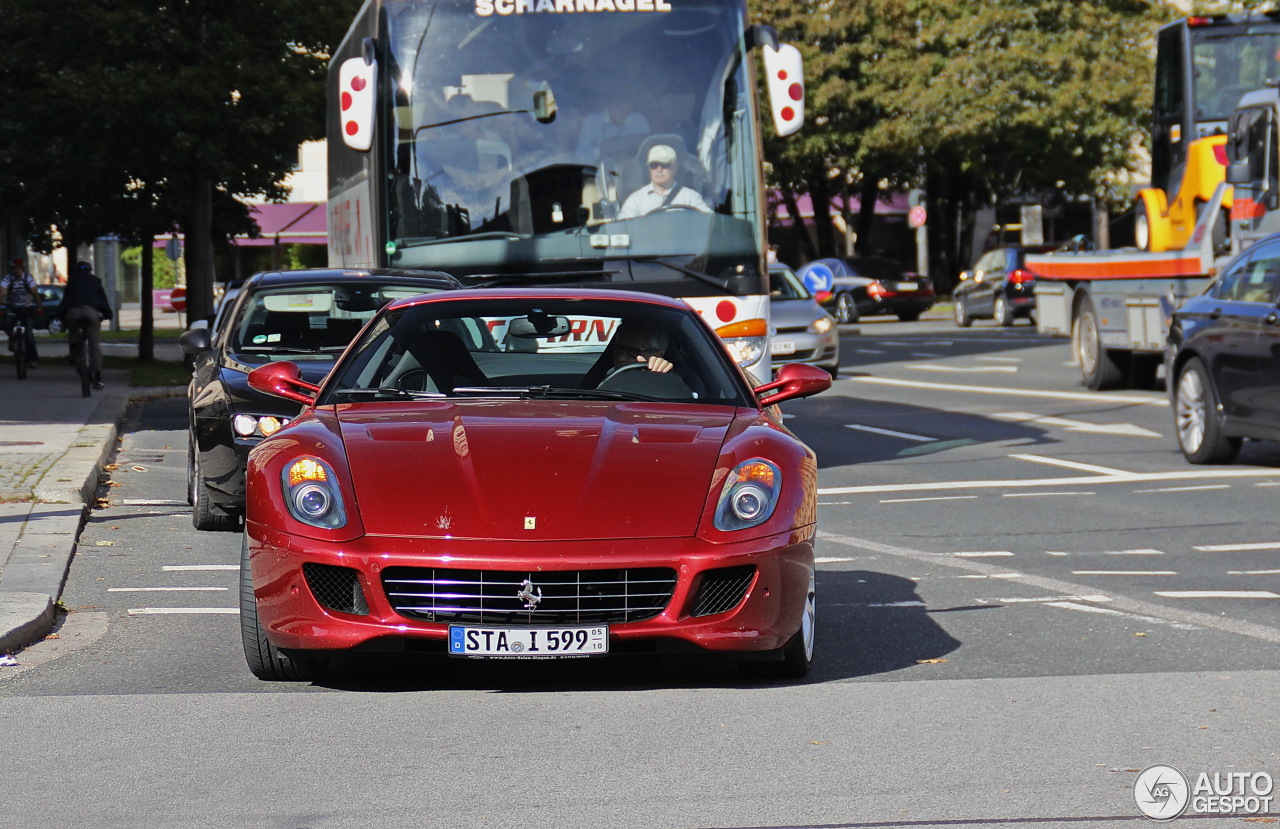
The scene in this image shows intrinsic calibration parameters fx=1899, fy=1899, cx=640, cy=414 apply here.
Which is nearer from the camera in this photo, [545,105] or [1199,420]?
[545,105]

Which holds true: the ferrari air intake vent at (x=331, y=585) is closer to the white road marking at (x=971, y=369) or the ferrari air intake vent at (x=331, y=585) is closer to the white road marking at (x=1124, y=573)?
the white road marking at (x=1124, y=573)

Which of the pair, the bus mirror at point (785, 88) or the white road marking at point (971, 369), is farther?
the white road marking at point (971, 369)

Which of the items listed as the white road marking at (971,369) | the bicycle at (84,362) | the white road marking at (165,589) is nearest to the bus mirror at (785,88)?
the white road marking at (165,589)

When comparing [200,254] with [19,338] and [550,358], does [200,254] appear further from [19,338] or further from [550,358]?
[550,358]

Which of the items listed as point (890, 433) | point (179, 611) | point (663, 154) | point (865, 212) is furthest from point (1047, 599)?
point (865, 212)

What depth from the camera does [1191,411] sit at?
1424 cm

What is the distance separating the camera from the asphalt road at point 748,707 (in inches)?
191

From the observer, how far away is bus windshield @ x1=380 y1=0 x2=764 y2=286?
13445 millimetres

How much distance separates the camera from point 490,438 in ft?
21.1

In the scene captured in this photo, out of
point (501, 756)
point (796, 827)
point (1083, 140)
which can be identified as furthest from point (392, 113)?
point (1083, 140)

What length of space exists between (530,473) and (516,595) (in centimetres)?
45

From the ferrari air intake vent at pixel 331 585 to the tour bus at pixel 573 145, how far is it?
24.4ft

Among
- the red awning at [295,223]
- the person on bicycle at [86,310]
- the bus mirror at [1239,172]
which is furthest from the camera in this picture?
the red awning at [295,223]

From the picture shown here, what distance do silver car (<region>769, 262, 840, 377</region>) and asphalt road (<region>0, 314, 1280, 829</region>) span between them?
12573 mm
